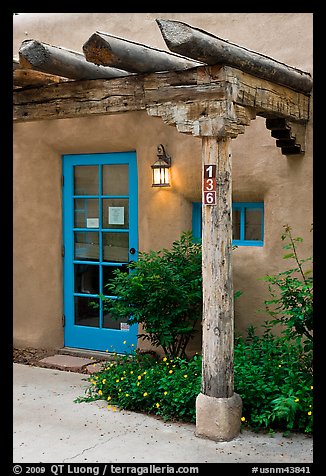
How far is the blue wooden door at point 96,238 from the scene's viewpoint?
683cm

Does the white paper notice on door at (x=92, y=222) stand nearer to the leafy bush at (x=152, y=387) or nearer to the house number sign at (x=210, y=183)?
the leafy bush at (x=152, y=387)

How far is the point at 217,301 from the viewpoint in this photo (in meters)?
4.52

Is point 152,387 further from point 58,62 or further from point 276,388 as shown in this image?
point 58,62

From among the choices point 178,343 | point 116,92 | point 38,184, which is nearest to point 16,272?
point 38,184

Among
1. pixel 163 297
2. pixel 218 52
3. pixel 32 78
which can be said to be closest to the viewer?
pixel 218 52

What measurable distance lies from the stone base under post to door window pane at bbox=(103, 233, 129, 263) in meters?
2.62

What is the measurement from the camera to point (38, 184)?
7.36m

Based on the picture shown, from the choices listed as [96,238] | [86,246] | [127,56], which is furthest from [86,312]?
[127,56]

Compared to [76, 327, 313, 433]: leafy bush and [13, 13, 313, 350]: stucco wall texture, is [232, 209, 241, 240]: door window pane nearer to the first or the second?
[13, 13, 313, 350]: stucco wall texture

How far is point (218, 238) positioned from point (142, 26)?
3208mm

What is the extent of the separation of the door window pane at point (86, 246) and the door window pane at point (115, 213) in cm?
25

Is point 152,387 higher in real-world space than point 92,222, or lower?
lower

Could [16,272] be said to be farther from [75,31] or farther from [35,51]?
[35,51]

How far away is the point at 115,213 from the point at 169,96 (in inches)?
98.6
